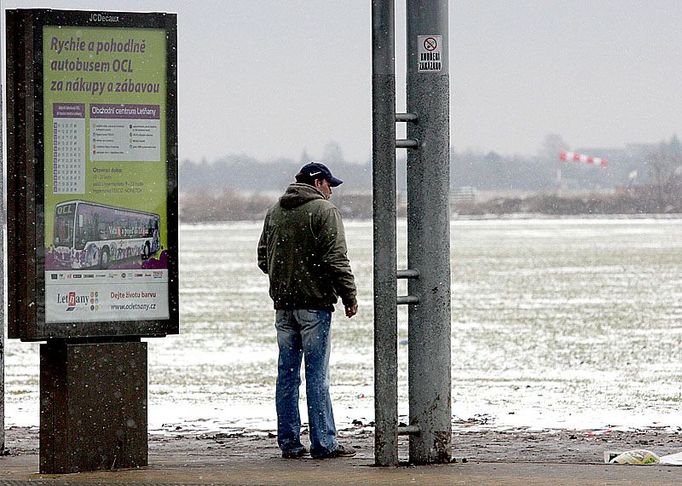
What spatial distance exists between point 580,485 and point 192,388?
23.2ft

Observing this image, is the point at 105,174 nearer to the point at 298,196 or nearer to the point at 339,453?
the point at 298,196

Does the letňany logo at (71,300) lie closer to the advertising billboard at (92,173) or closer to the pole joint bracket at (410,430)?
the advertising billboard at (92,173)

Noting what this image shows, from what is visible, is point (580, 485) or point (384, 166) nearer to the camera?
point (580, 485)

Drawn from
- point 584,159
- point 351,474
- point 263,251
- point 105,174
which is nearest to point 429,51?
point 263,251

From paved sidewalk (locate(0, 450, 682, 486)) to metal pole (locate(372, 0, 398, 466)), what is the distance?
0.36 metres

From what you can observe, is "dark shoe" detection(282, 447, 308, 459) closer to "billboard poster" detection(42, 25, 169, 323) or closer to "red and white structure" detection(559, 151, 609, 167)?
"billboard poster" detection(42, 25, 169, 323)

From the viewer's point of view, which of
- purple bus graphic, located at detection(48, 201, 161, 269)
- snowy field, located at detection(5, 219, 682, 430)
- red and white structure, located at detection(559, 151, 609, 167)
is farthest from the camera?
red and white structure, located at detection(559, 151, 609, 167)

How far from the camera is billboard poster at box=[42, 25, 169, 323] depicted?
754 cm

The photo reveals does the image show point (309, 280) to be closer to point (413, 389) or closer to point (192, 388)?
point (413, 389)

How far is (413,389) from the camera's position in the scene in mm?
7816

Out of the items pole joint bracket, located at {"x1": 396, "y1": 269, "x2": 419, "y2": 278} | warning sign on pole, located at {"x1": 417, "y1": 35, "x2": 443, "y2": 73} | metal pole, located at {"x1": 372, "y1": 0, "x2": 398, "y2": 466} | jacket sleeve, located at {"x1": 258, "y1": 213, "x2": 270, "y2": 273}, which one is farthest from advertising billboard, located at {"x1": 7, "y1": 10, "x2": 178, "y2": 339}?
warning sign on pole, located at {"x1": 417, "y1": 35, "x2": 443, "y2": 73}

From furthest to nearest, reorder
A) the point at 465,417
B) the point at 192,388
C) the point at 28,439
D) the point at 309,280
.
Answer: the point at 192,388 → the point at 465,417 → the point at 28,439 → the point at 309,280

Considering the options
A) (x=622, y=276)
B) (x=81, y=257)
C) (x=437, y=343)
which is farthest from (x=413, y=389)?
(x=622, y=276)

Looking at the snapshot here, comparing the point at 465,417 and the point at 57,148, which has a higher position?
the point at 57,148
